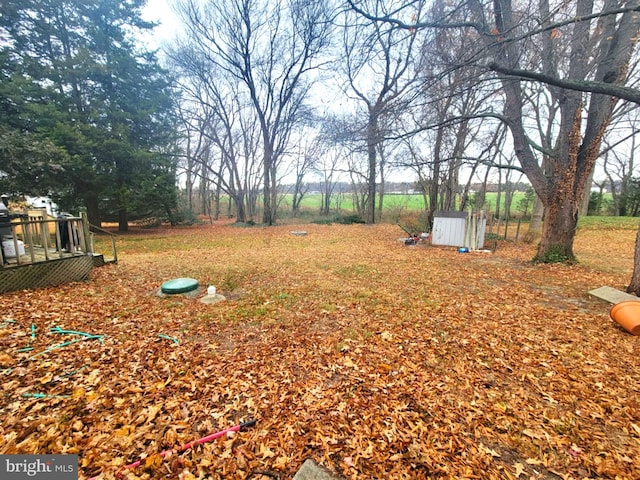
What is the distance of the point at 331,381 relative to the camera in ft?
8.52

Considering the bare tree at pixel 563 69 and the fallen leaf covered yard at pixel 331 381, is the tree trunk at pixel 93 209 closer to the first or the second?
the fallen leaf covered yard at pixel 331 381

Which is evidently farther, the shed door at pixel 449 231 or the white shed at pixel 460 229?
the shed door at pixel 449 231

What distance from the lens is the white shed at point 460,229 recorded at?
9.05m

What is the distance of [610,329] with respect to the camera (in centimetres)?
341

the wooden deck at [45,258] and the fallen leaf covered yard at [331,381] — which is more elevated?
the wooden deck at [45,258]

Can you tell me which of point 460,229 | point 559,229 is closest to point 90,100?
point 460,229

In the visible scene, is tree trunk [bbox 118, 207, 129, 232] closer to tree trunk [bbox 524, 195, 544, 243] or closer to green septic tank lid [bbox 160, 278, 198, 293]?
green septic tank lid [bbox 160, 278, 198, 293]

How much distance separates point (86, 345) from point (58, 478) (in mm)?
1812

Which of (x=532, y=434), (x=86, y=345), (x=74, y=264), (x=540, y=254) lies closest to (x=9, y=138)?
(x=74, y=264)


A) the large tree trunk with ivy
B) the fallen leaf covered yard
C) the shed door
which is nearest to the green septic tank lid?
the fallen leaf covered yard
